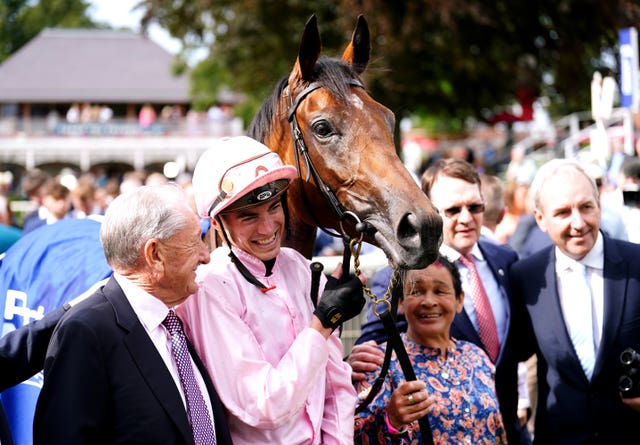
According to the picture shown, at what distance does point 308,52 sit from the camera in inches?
106

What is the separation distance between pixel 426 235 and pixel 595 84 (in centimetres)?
790

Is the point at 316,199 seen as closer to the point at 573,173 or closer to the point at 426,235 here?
the point at 426,235

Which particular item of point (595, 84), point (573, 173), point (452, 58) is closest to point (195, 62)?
point (452, 58)

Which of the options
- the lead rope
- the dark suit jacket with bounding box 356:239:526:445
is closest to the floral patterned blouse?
the lead rope

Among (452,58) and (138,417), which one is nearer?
(138,417)

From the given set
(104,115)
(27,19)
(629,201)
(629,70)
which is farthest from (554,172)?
(27,19)

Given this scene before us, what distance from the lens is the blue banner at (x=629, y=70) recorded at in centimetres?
927

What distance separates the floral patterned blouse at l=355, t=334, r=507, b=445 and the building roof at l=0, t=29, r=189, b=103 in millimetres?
53075

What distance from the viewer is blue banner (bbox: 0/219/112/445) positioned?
3.14 m

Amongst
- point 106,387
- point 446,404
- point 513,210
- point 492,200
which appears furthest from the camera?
point 513,210

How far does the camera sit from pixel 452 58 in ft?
58.6

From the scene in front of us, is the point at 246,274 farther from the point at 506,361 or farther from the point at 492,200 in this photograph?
the point at 492,200

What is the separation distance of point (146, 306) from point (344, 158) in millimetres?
841

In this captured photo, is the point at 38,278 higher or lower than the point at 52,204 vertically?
higher
